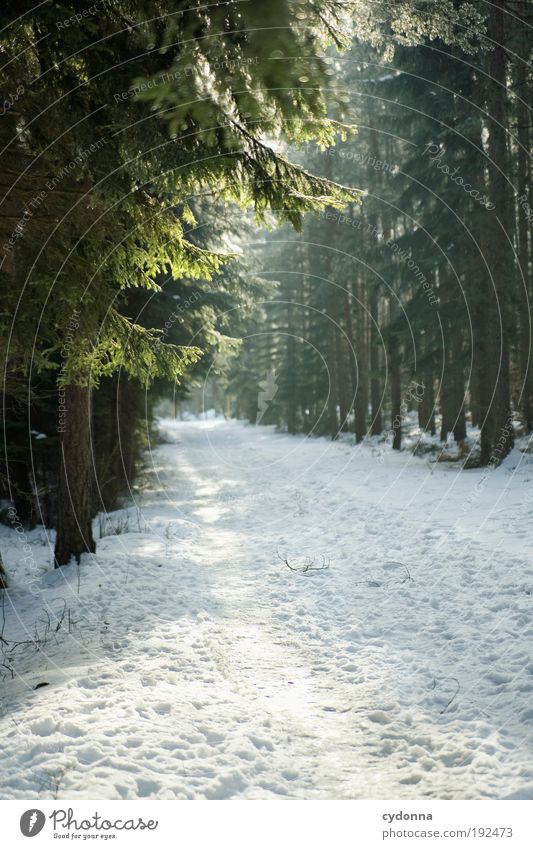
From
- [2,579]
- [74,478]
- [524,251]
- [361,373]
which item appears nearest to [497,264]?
[524,251]

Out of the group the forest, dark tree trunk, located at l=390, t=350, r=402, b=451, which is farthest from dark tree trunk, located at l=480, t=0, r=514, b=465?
dark tree trunk, located at l=390, t=350, r=402, b=451

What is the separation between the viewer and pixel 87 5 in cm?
490

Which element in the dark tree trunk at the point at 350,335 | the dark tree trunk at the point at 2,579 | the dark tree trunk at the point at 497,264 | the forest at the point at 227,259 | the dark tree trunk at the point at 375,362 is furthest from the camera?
the dark tree trunk at the point at 350,335

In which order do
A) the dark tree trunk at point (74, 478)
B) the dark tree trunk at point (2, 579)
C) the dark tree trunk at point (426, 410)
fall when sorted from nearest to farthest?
the dark tree trunk at point (2, 579) → the dark tree trunk at point (74, 478) → the dark tree trunk at point (426, 410)

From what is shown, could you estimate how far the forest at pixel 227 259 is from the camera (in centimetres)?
478

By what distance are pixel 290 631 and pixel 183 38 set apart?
20.3 ft

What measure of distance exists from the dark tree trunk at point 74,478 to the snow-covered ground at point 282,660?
43 centimetres

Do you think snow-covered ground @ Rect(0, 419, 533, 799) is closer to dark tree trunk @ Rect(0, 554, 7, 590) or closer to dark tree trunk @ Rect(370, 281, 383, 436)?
dark tree trunk @ Rect(0, 554, 7, 590)

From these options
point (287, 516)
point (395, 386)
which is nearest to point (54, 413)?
point (287, 516)

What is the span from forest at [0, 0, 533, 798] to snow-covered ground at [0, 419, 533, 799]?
12 cm

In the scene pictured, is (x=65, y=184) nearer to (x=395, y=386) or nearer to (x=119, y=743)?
(x=119, y=743)

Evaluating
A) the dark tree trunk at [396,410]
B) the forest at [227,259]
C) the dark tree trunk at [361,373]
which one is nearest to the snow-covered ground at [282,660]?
the forest at [227,259]

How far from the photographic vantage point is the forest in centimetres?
478

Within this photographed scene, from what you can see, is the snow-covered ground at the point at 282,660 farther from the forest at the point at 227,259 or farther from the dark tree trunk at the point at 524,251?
the dark tree trunk at the point at 524,251
